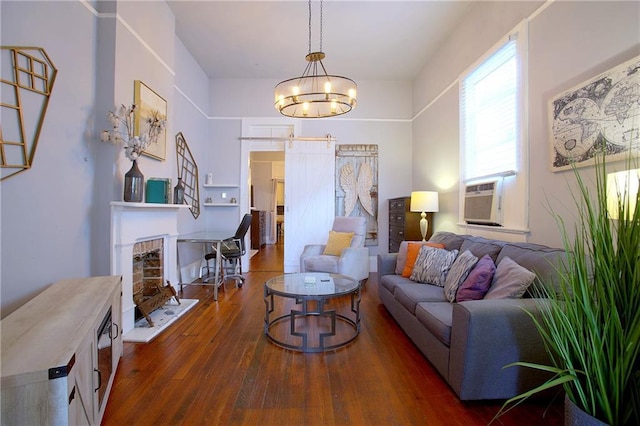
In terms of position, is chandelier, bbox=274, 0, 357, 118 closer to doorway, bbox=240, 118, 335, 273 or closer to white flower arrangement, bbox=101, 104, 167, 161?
white flower arrangement, bbox=101, 104, 167, 161

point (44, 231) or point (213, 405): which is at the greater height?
point (44, 231)

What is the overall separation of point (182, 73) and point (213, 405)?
4.32 metres

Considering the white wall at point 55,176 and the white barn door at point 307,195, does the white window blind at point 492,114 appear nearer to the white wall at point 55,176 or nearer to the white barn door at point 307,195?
the white barn door at point 307,195

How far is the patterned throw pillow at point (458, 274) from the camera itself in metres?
2.26

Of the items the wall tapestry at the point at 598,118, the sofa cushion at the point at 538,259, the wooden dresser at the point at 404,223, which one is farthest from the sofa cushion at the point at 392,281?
the wall tapestry at the point at 598,118

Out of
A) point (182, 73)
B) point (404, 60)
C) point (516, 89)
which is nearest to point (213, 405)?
point (516, 89)

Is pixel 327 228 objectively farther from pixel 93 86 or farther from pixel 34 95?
pixel 34 95

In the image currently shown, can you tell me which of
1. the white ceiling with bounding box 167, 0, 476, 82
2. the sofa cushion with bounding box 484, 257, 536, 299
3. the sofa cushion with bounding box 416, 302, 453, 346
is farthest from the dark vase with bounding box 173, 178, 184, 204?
the sofa cushion with bounding box 484, 257, 536, 299

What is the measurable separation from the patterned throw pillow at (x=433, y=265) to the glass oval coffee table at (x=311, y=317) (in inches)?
25.0

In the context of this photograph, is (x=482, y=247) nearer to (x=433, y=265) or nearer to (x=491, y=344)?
(x=433, y=265)

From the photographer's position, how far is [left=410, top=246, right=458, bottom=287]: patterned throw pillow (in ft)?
8.72

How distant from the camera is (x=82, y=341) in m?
1.23

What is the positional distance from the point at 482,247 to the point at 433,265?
45 cm

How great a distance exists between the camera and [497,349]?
160 centimetres
